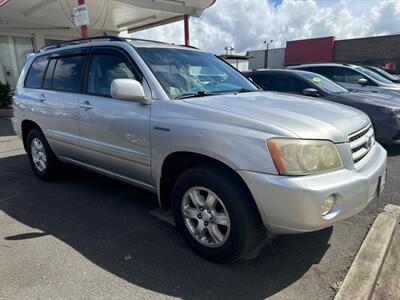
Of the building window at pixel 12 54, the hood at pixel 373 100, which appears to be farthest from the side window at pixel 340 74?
the building window at pixel 12 54

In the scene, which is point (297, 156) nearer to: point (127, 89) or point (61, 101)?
point (127, 89)

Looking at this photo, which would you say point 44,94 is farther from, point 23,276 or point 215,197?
point 215,197

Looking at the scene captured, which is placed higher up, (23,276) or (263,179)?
(263,179)

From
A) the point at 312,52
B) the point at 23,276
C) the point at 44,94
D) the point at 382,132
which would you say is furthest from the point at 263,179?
the point at 312,52

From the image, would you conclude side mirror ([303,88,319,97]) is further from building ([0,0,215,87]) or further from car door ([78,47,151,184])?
building ([0,0,215,87])

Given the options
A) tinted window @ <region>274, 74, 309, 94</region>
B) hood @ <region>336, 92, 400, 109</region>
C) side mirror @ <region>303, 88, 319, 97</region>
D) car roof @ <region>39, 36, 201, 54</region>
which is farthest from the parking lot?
tinted window @ <region>274, 74, 309, 94</region>

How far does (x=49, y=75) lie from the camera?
445 cm

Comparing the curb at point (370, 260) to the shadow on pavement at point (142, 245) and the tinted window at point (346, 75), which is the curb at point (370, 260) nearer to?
the shadow on pavement at point (142, 245)

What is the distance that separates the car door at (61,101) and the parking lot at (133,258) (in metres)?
0.75

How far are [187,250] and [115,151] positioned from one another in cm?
123

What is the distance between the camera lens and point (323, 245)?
3016 mm

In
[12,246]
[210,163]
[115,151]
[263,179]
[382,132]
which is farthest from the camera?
[382,132]

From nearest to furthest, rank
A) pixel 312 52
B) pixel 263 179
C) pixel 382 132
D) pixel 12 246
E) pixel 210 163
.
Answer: pixel 263 179, pixel 210 163, pixel 12 246, pixel 382 132, pixel 312 52

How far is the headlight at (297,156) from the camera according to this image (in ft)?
7.34
